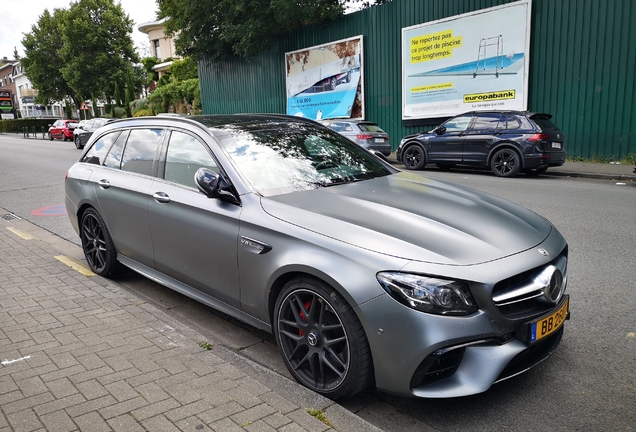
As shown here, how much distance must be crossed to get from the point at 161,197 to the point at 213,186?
0.89 metres

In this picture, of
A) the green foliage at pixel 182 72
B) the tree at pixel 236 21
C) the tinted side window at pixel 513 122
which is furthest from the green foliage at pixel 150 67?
the tinted side window at pixel 513 122

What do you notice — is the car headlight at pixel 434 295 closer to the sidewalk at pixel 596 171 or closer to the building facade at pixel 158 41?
the sidewalk at pixel 596 171

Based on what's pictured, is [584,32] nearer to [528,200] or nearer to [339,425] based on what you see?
[528,200]

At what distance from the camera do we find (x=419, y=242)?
2.65m

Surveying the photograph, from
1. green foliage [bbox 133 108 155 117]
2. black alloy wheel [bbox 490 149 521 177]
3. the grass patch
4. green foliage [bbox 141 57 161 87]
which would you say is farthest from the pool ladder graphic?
green foliage [bbox 141 57 161 87]

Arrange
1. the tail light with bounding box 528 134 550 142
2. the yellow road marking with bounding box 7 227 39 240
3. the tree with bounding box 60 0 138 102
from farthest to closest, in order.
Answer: the tree with bounding box 60 0 138 102 → the tail light with bounding box 528 134 550 142 → the yellow road marking with bounding box 7 227 39 240

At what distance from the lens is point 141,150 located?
4.62 metres

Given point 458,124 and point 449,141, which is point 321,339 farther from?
point 458,124

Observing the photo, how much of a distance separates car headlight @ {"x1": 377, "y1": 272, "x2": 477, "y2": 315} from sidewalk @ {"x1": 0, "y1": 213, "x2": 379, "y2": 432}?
65cm

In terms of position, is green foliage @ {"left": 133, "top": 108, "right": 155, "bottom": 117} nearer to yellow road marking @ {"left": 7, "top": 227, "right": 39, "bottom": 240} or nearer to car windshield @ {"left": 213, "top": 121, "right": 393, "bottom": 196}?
yellow road marking @ {"left": 7, "top": 227, "right": 39, "bottom": 240}

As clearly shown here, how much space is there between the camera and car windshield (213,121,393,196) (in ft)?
11.7

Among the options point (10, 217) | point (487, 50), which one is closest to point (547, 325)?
point (10, 217)

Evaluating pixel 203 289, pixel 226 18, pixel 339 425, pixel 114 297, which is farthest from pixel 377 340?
pixel 226 18

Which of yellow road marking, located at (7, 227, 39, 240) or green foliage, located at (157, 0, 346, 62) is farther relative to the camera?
green foliage, located at (157, 0, 346, 62)
